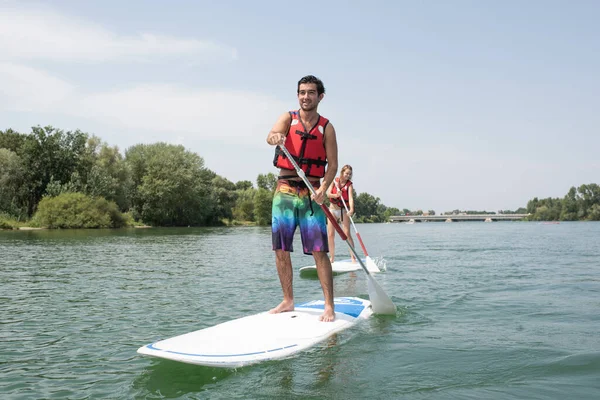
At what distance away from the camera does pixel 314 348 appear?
512 cm

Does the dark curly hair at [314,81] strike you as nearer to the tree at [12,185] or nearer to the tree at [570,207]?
the tree at [12,185]

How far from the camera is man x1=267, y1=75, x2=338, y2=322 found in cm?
600

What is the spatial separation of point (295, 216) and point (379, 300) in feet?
5.44

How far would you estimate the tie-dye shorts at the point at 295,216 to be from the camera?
237 inches

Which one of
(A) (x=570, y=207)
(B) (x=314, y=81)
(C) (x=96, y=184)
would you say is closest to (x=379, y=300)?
(B) (x=314, y=81)

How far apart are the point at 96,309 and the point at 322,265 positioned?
3.49 m

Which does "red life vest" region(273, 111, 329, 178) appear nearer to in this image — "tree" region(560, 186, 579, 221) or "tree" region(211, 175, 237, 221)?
"tree" region(211, 175, 237, 221)

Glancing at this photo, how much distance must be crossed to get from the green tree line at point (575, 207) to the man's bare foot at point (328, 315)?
482ft

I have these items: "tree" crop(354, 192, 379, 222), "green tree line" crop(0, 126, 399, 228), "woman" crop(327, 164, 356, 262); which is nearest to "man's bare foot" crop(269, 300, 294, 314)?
"woman" crop(327, 164, 356, 262)

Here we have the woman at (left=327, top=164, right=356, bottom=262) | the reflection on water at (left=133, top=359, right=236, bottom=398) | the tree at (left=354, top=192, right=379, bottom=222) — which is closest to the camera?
the reflection on water at (left=133, top=359, right=236, bottom=398)

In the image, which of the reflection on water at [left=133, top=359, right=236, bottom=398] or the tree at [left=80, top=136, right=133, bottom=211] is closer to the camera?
the reflection on water at [left=133, top=359, right=236, bottom=398]

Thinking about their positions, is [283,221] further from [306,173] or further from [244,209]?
[244,209]

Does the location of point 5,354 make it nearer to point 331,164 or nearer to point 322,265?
point 322,265

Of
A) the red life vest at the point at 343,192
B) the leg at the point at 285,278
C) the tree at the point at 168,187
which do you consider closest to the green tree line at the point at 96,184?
the tree at the point at 168,187
